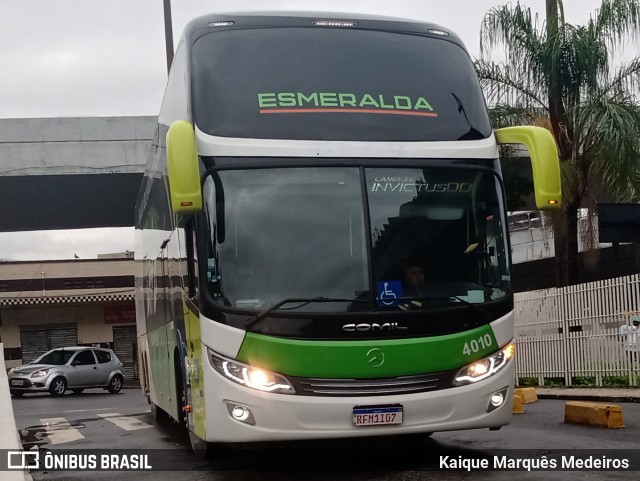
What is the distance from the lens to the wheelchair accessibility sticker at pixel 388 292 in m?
8.01

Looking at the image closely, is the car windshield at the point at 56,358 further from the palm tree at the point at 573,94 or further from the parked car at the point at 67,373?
the palm tree at the point at 573,94

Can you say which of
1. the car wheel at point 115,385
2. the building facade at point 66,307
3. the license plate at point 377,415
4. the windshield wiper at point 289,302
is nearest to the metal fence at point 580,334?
the license plate at point 377,415

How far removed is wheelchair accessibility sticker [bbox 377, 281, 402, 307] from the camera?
8008 millimetres

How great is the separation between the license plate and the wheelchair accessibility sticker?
78 cm

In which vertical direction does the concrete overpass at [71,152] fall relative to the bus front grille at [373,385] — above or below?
above

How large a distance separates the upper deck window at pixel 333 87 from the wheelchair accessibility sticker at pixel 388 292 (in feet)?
4.05

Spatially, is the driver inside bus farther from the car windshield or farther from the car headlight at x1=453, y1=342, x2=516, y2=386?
the car windshield

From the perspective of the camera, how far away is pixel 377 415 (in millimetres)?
7785

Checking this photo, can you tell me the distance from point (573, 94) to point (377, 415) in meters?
13.0

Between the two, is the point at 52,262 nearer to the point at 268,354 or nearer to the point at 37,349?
the point at 37,349

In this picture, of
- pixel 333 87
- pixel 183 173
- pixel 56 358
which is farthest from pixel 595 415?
pixel 56 358

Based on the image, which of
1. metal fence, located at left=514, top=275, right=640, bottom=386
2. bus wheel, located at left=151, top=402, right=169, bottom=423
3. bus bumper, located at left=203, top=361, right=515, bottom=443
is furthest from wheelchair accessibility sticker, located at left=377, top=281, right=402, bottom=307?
bus wheel, located at left=151, top=402, right=169, bottom=423

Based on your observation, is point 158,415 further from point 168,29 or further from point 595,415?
point 168,29

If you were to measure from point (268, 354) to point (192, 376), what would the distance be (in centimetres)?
130
